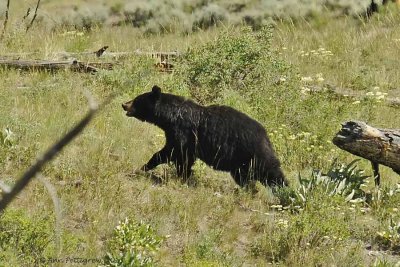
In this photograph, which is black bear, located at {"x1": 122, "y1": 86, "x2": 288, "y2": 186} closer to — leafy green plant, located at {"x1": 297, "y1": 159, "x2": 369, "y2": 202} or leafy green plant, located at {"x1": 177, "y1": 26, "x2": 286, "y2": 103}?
leafy green plant, located at {"x1": 297, "y1": 159, "x2": 369, "y2": 202}

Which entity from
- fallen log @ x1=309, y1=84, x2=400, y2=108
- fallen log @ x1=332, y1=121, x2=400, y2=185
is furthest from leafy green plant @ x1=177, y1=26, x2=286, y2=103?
fallen log @ x1=332, y1=121, x2=400, y2=185

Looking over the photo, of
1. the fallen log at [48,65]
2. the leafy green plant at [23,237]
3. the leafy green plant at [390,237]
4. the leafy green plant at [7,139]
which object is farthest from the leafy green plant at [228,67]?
the leafy green plant at [23,237]

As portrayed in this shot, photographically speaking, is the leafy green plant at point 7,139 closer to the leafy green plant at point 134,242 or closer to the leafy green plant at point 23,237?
the leafy green plant at point 23,237

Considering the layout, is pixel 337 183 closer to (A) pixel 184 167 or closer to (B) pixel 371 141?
(B) pixel 371 141

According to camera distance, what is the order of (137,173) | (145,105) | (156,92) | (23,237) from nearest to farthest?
(23,237) < (137,173) < (156,92) < (145,105)

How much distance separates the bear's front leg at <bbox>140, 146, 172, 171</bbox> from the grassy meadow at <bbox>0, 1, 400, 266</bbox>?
0.16 meters

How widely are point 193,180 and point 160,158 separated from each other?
426 mm

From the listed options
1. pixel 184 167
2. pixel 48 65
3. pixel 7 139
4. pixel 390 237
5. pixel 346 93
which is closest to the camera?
pixel 390 237

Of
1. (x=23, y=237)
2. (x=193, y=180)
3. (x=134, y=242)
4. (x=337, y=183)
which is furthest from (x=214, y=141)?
(x=23, y=237)

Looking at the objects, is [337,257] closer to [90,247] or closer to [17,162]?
[90,247]

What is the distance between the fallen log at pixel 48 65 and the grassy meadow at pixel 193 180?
17 cm

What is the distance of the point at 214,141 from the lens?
23.6 ft

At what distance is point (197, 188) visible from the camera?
7129 mm

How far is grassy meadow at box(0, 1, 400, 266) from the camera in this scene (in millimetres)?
5492
